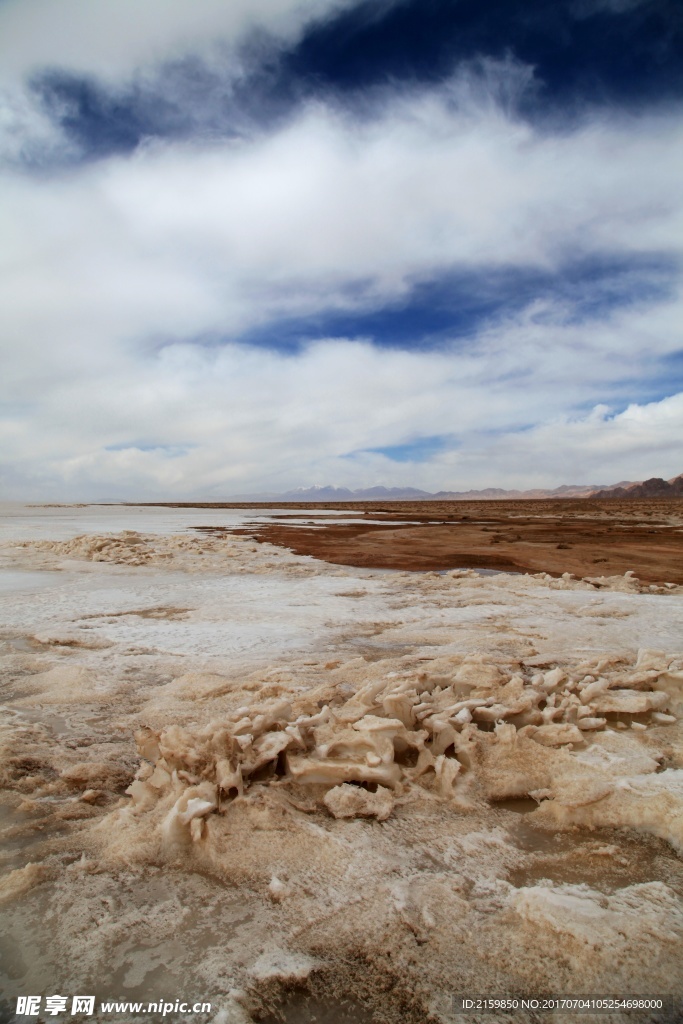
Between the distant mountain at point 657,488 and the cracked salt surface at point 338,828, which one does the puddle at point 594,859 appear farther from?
the distant mountain at point 657,488

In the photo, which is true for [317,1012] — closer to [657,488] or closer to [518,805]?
[518,805]

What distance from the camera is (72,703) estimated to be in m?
3.55

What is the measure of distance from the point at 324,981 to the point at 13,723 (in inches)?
101

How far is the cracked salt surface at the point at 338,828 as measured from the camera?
1552 millimetres

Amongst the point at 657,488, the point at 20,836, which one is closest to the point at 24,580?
the point at 20,836

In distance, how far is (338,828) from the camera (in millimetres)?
2191

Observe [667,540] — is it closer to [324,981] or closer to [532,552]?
[532,552]

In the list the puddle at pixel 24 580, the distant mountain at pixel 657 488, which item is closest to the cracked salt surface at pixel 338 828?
the puddle at pixel 24 580

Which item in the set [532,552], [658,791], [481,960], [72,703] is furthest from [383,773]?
[532,552]

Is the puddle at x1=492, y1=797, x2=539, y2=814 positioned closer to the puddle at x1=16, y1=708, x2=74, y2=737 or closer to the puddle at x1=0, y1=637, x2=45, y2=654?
the puddle at x1=16, y1=708, x2=74, y2=737

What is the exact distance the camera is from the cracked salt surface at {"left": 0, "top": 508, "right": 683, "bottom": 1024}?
1.55 metres

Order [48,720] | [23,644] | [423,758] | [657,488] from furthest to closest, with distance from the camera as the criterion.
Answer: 1. [657,488]
2. [23,644]
3. [48,720]
4. [423,758]
